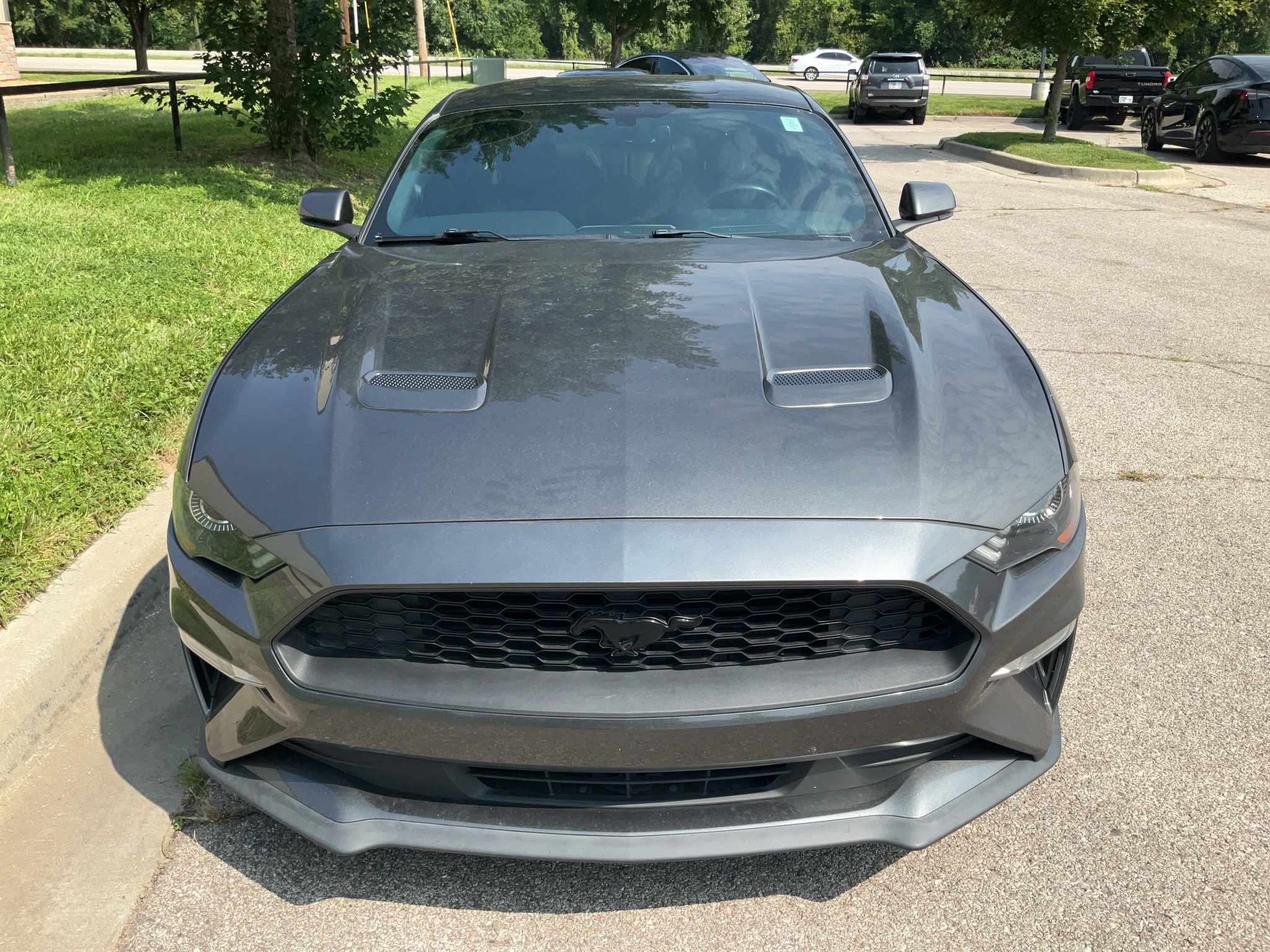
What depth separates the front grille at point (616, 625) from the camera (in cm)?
200

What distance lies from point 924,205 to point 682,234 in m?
1.02

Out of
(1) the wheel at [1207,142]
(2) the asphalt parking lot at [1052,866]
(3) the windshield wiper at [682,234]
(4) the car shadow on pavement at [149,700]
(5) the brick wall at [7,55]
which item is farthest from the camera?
(5) the brick wall at [7,55]

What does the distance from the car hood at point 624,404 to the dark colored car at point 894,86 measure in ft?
81.0

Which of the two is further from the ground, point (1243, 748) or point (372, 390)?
point (372, 390)

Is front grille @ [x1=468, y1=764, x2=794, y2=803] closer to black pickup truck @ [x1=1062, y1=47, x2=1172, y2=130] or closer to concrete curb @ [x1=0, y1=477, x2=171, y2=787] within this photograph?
concrete curb @ [x1=0, y1=477, x2=171, y2=787]

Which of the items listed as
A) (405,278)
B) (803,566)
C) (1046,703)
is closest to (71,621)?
(405,278)

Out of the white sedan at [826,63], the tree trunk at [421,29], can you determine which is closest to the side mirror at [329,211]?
the tree trunk at [421,29]

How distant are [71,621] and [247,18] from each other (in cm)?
954

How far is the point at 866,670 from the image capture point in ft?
6.66

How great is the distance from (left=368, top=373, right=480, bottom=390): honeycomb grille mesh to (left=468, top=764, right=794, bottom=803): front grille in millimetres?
832

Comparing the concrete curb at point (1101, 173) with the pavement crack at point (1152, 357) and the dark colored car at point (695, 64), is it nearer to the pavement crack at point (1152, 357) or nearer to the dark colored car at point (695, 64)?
the dark colored car at point (695, 64)

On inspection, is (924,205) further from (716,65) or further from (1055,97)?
(1055,97)

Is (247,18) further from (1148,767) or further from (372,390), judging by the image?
(1148,767)

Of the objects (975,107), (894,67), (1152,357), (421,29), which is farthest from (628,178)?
(421,29)
